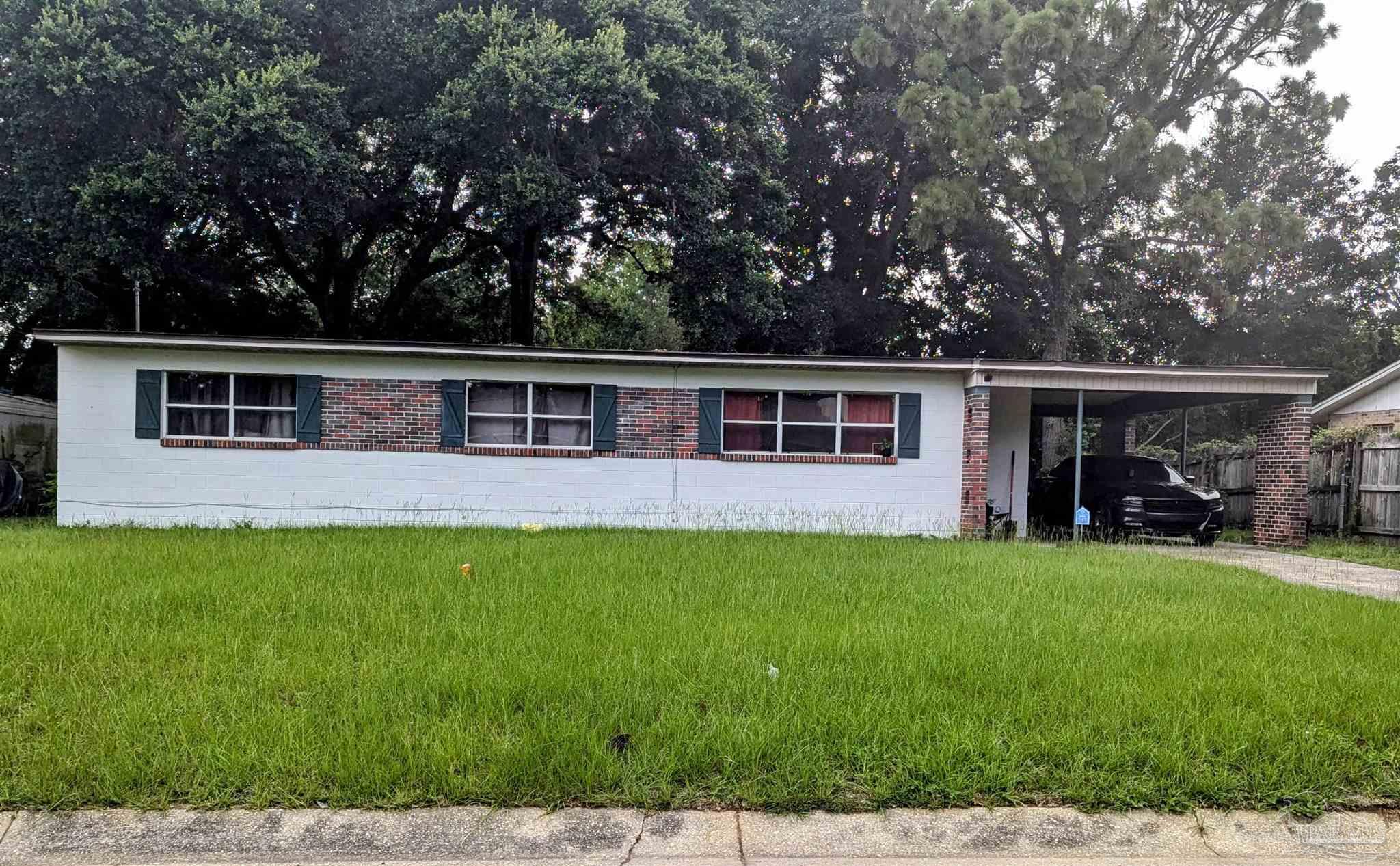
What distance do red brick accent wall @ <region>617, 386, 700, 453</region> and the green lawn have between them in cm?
556

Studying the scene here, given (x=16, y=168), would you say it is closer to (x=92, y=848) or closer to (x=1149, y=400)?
(x=92, y=848)

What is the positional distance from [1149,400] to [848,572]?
401 inches

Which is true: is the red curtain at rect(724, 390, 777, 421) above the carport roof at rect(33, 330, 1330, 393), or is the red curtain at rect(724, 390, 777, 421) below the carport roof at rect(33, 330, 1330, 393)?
below

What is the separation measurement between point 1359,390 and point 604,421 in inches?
596

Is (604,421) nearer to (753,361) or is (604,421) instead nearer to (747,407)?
(747,407)

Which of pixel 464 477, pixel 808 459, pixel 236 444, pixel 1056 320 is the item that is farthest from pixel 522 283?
pixel 1056 320

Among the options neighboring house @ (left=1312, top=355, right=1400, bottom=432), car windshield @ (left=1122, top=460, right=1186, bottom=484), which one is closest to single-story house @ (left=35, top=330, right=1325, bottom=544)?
car windshield @ (left=1122, top=460, right=1186, bottom=484)

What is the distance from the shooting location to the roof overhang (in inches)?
592

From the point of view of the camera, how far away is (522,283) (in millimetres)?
20516

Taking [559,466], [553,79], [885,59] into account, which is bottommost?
[559,466]

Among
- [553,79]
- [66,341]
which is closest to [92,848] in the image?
[66,341]

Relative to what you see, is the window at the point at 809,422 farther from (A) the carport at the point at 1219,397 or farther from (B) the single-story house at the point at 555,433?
(A) the carport at the point at 1219,397

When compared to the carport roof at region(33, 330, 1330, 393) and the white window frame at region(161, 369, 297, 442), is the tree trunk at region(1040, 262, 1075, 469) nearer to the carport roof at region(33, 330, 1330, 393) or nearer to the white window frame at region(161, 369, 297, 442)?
the carport roof at region(33, 330, 1330, 393)

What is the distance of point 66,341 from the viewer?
11.4 m
